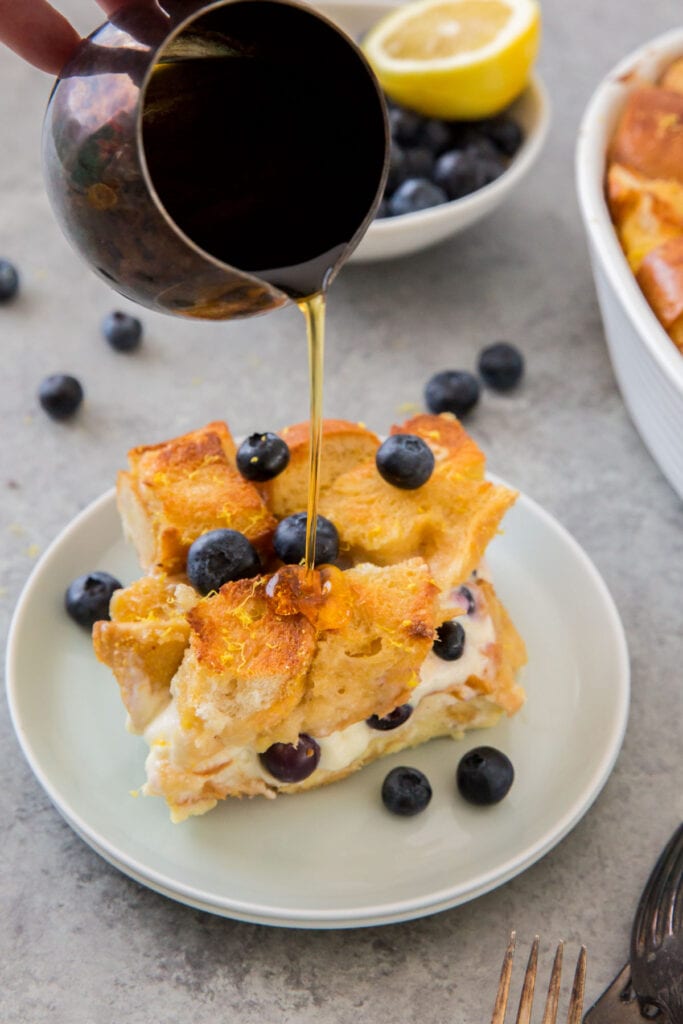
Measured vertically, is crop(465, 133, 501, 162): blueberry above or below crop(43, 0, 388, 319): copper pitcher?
below

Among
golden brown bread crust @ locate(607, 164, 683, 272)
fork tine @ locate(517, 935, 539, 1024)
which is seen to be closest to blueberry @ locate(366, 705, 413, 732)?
fork tine @ locate(517, 935, 539, 1024)

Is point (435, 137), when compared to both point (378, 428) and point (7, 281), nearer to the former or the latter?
point (378, 428)

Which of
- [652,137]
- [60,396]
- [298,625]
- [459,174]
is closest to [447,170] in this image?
[459,174]

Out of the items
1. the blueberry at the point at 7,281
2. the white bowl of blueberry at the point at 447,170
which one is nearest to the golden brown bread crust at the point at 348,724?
the white bowl of blueberry at the point at 447,170

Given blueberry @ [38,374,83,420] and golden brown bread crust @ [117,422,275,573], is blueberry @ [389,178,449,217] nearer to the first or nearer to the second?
blueberry @ [38,374,83,420]

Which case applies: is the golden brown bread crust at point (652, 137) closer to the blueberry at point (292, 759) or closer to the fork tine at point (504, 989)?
the blueberry at point (292, 759)

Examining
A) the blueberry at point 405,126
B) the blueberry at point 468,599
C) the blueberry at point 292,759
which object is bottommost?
the blueberry at point 292,759

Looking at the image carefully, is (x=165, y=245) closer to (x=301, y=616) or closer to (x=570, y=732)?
(x=301, y=616)

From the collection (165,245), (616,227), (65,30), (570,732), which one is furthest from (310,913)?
(616,227)
